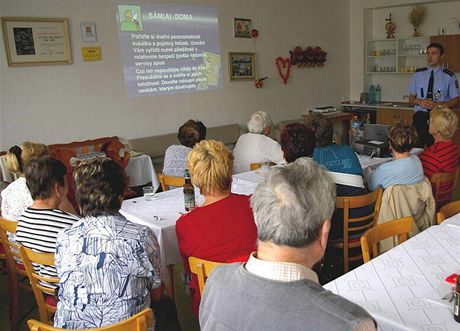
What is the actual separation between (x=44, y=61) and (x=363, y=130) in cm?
359

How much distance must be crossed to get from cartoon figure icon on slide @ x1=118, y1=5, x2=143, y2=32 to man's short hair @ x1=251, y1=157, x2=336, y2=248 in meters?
4.88

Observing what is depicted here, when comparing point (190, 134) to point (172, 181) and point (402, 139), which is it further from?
point (402, 139)

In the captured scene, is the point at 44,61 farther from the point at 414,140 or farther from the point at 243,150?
the point at 414,140

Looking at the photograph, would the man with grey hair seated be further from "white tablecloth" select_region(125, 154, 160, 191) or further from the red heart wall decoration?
the red heart wall decoration

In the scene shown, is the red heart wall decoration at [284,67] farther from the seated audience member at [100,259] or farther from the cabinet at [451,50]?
the seated audience member at [100,259]

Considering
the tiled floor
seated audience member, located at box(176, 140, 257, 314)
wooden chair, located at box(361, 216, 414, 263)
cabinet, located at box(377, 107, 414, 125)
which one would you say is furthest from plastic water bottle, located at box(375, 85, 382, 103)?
seated audience member, located at box(176, 140, 257, 314)

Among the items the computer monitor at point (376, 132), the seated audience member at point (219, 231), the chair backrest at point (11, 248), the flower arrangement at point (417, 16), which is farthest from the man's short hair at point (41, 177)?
the flower arrangement at point (417, 16)

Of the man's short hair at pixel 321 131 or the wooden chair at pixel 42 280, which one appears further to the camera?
the man's short hair at pixel 321 131

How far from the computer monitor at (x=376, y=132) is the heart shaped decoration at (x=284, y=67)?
3.03 meters

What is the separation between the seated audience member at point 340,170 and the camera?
2928 mm

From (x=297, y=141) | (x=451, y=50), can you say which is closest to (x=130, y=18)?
(x=297, y=141)

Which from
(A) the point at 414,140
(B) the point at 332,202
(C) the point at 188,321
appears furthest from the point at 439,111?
(B) the point at 332,202

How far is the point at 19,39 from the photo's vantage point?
189 inches

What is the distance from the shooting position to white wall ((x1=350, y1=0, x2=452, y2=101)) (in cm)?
727
